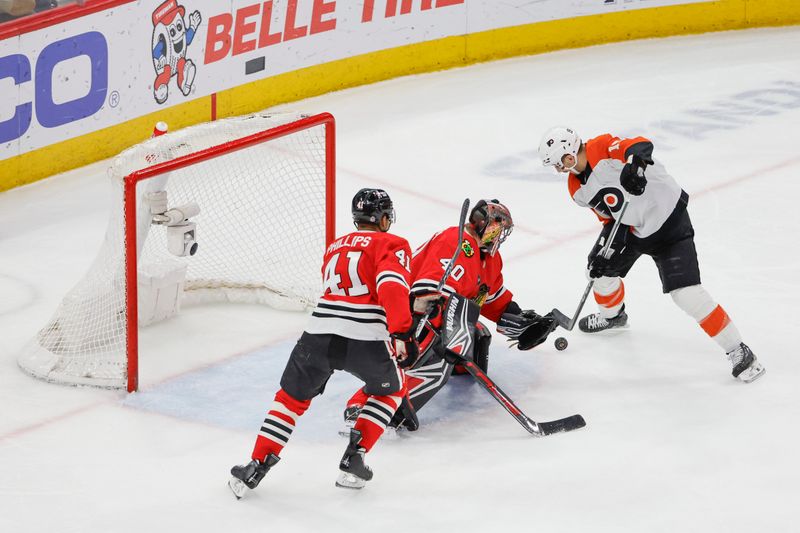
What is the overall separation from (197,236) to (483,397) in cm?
158

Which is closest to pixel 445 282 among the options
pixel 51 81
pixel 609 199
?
pixel 609 199

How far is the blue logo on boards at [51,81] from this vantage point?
687 cm

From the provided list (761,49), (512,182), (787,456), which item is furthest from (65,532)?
(761,49)

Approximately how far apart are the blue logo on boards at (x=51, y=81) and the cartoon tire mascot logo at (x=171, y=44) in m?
0.34

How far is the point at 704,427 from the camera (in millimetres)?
4652

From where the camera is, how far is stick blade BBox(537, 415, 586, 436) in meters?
4.61

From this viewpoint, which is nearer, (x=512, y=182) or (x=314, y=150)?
(x=314, y=150)

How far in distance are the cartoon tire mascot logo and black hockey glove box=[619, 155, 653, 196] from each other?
3415mm

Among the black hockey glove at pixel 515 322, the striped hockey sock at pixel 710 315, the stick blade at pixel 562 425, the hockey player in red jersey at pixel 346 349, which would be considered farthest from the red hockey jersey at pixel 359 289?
the striped hockey sock at pixel 710 315

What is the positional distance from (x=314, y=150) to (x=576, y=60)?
397 centimetres

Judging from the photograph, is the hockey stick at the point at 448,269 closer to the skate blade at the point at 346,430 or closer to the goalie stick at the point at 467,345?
the goalie stick at the point at 467,345

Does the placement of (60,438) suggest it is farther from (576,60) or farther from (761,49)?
(761,49)

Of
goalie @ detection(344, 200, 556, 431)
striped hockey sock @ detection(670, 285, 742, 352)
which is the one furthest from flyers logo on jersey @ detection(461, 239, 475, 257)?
striped hockey sock @ detection(670, 285, 742, 352)

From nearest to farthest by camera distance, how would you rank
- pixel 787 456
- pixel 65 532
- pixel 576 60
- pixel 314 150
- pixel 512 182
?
pixel 65 532 < pixel 787 456 < pixel 314 150 < pixel 512 182 < pixel 576 60
